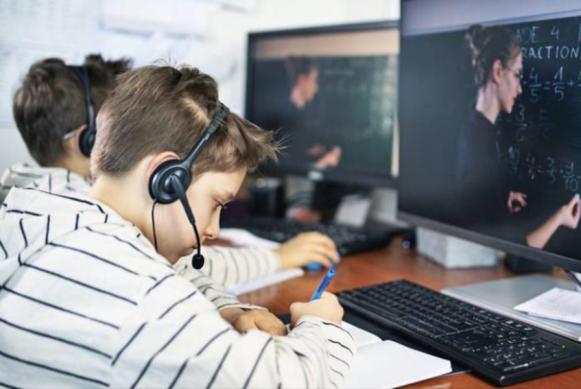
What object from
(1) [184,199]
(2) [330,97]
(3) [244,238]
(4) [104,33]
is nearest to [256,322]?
(1) [184,199]

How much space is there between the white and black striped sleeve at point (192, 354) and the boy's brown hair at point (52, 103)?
77 centimetres

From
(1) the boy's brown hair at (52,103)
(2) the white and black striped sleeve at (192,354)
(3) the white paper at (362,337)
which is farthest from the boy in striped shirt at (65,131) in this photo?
(2) the white and black striped sleeve at (192,354)

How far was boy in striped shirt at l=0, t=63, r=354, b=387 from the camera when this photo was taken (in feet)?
2.27

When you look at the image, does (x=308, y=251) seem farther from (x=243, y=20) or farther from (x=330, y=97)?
(x=243, y=20)

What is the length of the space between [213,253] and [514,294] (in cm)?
54

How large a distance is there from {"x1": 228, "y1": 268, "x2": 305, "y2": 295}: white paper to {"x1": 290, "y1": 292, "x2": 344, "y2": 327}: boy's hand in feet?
1.06

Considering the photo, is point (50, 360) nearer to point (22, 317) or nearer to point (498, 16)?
point (22, 317)

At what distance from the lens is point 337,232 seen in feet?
5.03

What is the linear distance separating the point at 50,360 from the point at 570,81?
2.53ft

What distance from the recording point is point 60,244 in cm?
75

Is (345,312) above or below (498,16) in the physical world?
below

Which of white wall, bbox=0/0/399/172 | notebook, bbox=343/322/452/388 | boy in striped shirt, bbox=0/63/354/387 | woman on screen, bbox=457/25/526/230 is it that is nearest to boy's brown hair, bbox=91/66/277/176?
boy in striped shirt, bbox=0/63/354/387

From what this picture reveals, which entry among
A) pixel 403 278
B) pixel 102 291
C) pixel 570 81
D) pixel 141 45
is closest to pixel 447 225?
pixel 403 278

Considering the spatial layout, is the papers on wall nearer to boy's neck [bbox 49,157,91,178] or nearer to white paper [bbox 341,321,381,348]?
boy's neck [bbox 49,157,91,178]
